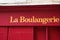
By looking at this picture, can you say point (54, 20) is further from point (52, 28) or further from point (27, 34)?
point (27, 34)

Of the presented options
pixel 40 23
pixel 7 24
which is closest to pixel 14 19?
pixel 7 24

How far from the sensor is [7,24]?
22.0 ft

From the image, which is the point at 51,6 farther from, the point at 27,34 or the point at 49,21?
the point at 27,34

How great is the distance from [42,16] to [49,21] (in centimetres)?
21

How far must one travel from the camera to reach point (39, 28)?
22.0 feet

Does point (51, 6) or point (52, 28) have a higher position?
point (51, 6)

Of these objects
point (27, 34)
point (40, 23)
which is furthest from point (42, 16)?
point (27, 34)

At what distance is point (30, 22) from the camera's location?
664 centimetres

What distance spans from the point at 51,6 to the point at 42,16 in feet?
1.11

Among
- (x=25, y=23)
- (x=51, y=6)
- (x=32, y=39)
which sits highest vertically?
(x=51, y=6)

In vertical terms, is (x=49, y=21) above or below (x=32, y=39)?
above

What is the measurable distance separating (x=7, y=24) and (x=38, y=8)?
0.88 meters

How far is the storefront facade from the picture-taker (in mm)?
6594

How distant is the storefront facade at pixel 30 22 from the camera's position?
260 inches
